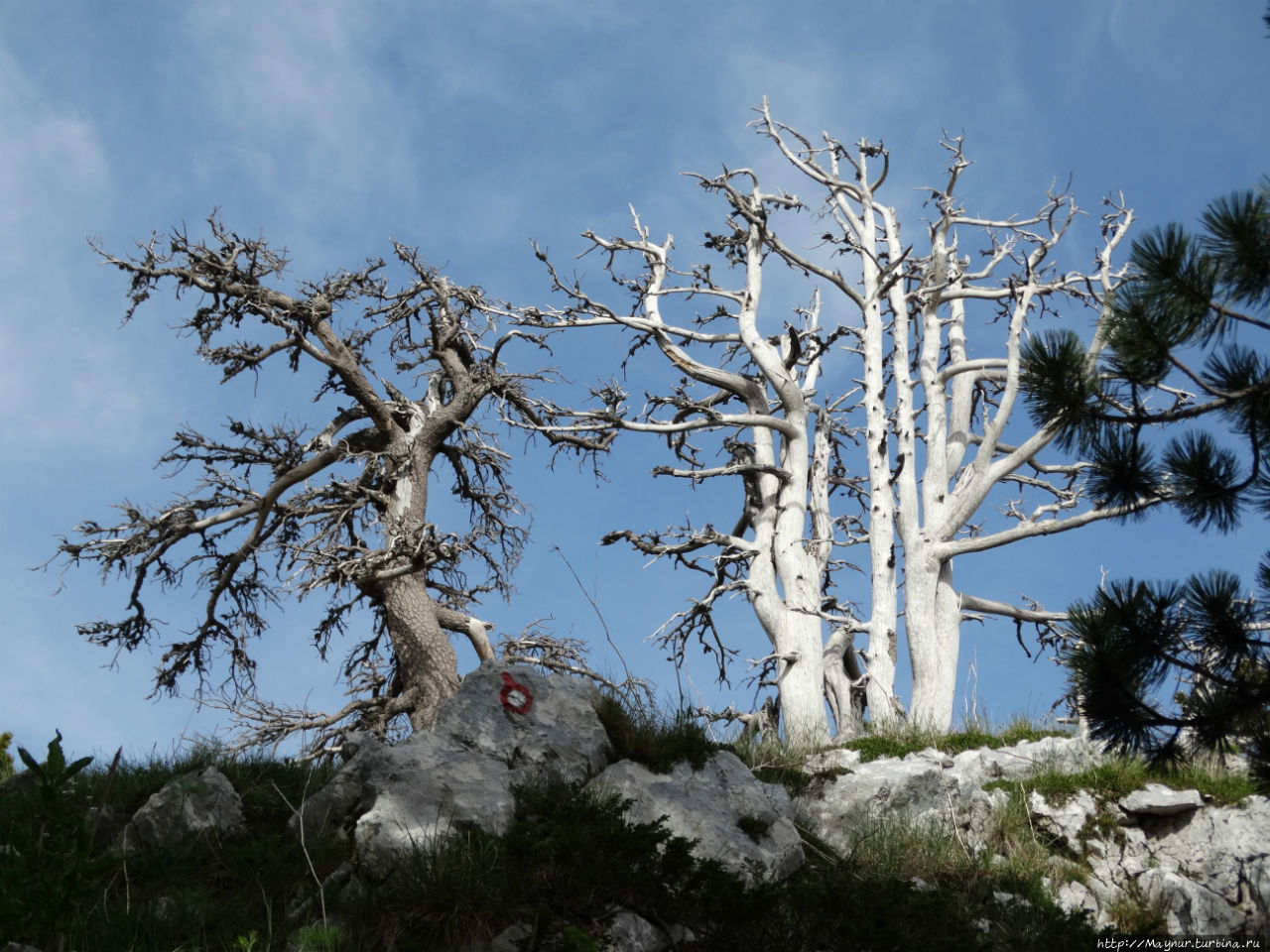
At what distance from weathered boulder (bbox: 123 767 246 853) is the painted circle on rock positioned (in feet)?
5.92

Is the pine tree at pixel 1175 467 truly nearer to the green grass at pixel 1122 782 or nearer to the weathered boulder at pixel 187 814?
the green grass at pixel 1122 782

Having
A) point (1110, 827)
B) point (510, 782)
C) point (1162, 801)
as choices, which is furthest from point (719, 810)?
point (1162, 801)

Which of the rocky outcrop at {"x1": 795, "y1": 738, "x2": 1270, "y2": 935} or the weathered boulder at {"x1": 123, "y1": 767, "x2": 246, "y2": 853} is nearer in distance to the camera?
the weathered boulder at {"x1": 123, "y1": 767, "x2": 246, "y2": 853}

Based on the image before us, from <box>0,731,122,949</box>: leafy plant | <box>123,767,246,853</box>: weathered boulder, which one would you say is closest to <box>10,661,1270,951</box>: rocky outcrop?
<box>123,767,246,853</box>: weathered boulder

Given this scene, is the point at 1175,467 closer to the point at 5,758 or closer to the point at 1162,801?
the point at 1162,801

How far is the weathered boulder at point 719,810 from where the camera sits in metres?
6.66

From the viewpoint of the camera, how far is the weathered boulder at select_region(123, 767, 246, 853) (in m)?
6.68

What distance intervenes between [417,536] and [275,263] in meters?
4.14

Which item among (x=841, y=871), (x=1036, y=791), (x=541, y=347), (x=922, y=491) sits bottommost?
(x=841, y=871)

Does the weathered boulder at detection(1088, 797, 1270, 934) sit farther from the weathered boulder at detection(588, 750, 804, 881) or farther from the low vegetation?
the weathered boulder at detection(588, 750, 804, 881)

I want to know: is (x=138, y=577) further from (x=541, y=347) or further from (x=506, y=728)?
(x=506, y=728)

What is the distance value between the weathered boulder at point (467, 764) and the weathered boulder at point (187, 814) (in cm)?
59

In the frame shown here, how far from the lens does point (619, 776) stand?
7.03 meters

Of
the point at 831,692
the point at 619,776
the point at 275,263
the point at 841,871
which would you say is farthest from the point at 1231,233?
the point at 275,263
